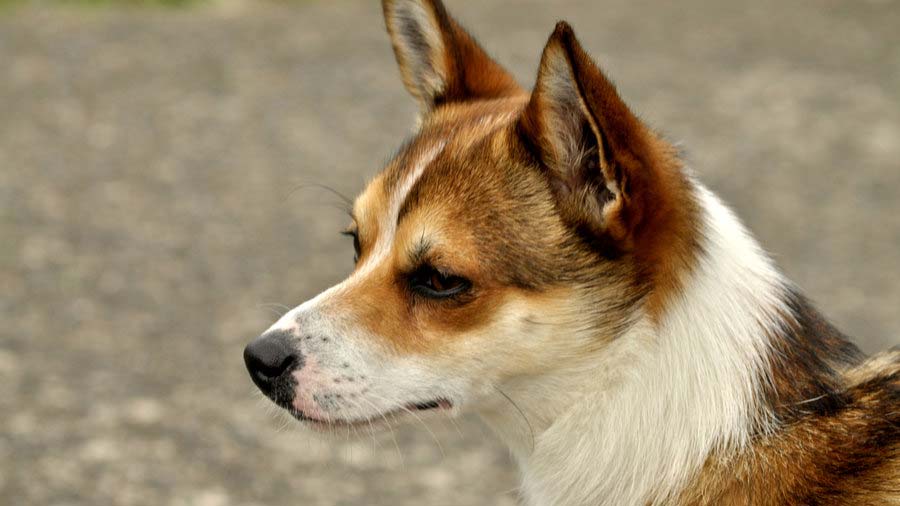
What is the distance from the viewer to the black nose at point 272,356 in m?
3.72

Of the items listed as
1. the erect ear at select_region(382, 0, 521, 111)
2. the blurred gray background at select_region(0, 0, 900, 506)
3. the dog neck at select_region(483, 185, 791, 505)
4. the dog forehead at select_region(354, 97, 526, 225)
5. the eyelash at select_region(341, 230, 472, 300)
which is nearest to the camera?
the dog neck at select_region(483, 185, 791, 505)

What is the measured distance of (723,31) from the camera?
1422cm

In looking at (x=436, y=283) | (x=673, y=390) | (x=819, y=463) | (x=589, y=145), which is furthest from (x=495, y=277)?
(x=819, y=463)

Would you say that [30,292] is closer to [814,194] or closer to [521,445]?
[521,445]

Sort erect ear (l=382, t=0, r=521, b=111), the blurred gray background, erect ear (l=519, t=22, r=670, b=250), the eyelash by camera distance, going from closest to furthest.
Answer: erect ear (l=519, t=22, r=670, b=250) → the eyelash → erect ear (l=382, t=0, r=521, b=111) → the blurred gray background

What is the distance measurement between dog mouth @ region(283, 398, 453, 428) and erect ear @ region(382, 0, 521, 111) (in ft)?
4.50

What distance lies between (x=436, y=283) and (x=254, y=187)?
653 centimetres

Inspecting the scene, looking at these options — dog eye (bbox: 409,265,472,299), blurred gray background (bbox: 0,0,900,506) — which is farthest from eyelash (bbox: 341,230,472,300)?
blurred gray background (bbox: 0,0,900,506)

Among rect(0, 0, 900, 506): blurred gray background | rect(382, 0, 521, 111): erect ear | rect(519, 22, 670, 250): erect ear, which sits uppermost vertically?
rect(519, 22, 670, 250): erect ear

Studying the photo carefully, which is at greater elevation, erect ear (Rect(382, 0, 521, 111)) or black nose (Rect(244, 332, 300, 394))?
erect ear (Rect(382, 0, 521, 111))

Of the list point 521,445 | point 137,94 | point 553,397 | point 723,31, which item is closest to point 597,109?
point 553,397

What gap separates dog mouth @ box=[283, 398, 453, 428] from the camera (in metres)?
3.76

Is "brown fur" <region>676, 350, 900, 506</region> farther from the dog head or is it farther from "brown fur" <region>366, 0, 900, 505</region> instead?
the dog head

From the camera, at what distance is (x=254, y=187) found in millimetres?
10031
